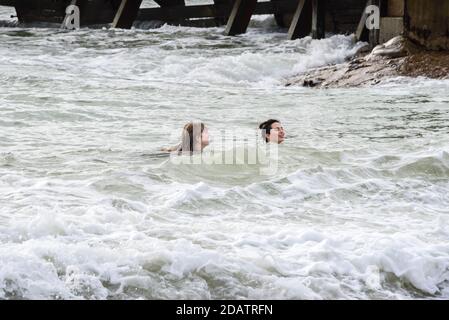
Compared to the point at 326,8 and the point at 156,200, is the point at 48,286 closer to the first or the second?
the point at 156,200

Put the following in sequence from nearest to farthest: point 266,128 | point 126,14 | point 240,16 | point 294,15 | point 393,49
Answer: point 266,128 → point 393,49 → point 294,15 → point 240,16 → point 126,14

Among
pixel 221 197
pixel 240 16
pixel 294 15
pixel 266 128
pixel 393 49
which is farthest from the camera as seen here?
pixel 240 16

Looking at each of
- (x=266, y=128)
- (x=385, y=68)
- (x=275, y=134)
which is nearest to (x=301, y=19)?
(x=385, y=68)

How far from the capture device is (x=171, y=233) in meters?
5.69

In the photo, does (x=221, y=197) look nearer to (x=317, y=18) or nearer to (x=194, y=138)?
(x=194, y=138)

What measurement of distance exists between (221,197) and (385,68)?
7.08 meters

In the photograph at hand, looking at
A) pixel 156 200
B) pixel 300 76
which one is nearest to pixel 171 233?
pixel 156 200

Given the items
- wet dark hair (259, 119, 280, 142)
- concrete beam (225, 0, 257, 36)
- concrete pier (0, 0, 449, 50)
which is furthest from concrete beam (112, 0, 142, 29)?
wet dark hair (259, 119, 280, 142)

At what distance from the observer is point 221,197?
6734 millimetres

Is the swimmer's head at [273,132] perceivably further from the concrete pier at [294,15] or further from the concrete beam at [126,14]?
the concrete beam at [126,14]

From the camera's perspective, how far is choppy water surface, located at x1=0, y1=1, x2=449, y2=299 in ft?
16.5

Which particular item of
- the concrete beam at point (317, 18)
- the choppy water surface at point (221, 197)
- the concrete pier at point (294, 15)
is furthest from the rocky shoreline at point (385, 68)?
the concrete beam at point (317, 18)

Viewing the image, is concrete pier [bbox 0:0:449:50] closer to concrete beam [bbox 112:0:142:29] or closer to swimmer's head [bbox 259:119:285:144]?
concrete beam [bbox 112:0:142:29]

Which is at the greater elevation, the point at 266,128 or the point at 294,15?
the point at 294,15
